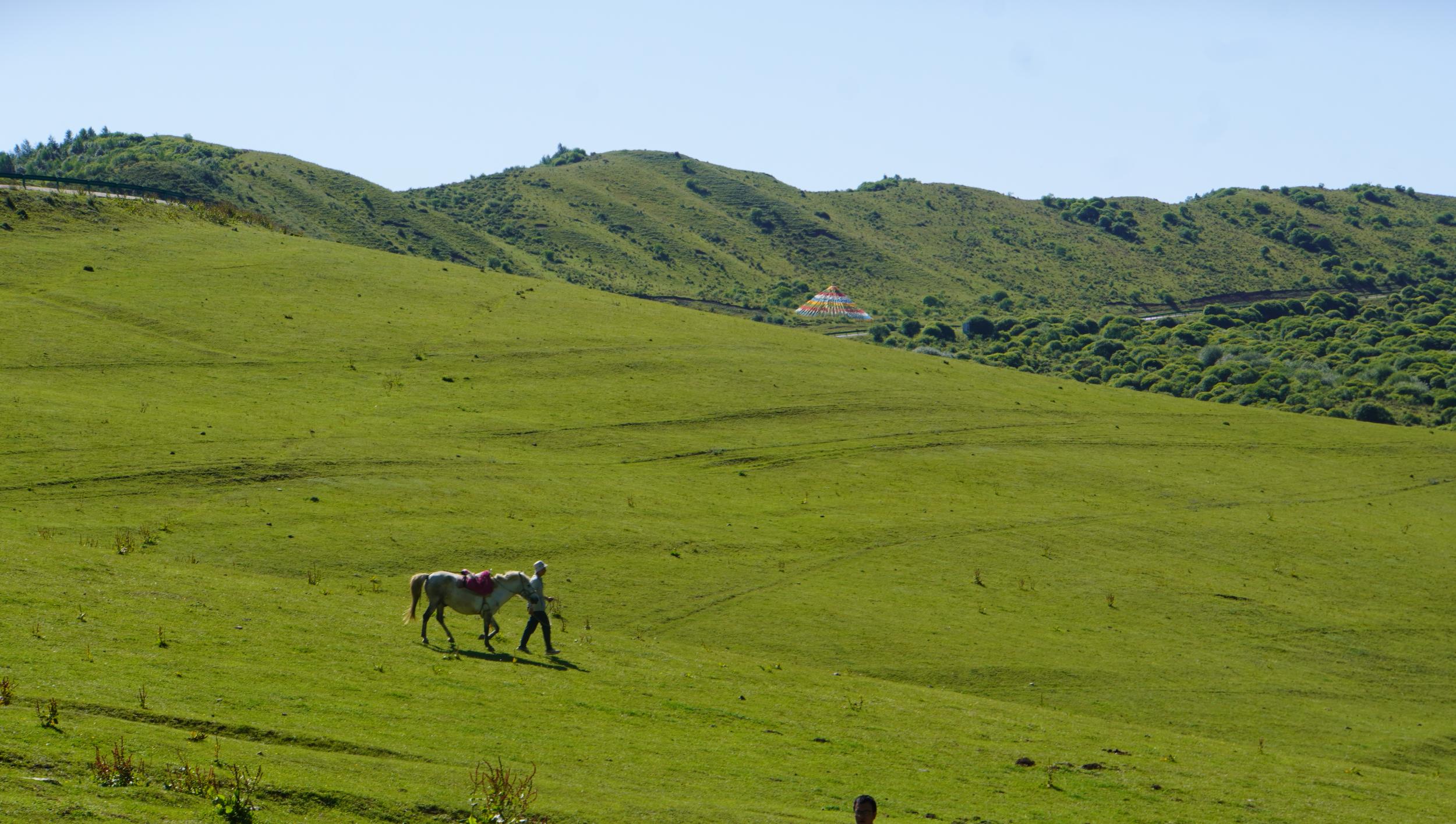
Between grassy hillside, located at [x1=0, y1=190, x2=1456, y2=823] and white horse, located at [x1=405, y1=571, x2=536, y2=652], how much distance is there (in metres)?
0.78

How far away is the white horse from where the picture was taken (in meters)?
26.4

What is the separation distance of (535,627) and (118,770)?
39.6ft

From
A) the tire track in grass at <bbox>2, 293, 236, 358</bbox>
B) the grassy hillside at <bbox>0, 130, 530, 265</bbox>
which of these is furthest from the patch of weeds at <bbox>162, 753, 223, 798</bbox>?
the grassy hillside at <bbox>0, 130, 530, 265</bbox>

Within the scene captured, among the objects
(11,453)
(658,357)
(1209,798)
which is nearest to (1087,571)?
(1209,798)

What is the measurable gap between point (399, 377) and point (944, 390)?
28119mm

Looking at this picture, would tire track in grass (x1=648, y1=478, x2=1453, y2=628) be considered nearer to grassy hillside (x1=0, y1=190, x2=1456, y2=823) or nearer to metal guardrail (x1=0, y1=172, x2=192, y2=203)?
grassy hillside (x1=0, y1=190, x2=1456, y2=823)

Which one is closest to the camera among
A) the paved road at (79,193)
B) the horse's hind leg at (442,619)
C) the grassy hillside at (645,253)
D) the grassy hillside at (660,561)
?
the grassy hillside at (660,561)

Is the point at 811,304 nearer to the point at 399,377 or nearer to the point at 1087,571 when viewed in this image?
the point at 399,377

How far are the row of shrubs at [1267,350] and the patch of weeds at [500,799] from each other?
3177 inches

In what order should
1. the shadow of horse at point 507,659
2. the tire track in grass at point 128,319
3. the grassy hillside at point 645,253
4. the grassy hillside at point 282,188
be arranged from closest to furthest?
the shadow of horse at point 507,659 < the tire track in grass at point 128,319 < the grassy hillside at point 282,188 < the grassy hillside at point 645,253

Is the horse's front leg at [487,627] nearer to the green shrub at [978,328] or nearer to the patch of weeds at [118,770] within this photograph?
the patch of weeds at [118,770]

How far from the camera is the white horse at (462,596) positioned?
26375mm

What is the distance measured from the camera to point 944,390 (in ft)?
212

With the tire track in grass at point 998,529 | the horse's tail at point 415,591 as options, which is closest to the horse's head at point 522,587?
the horse's tail at point 415,591
